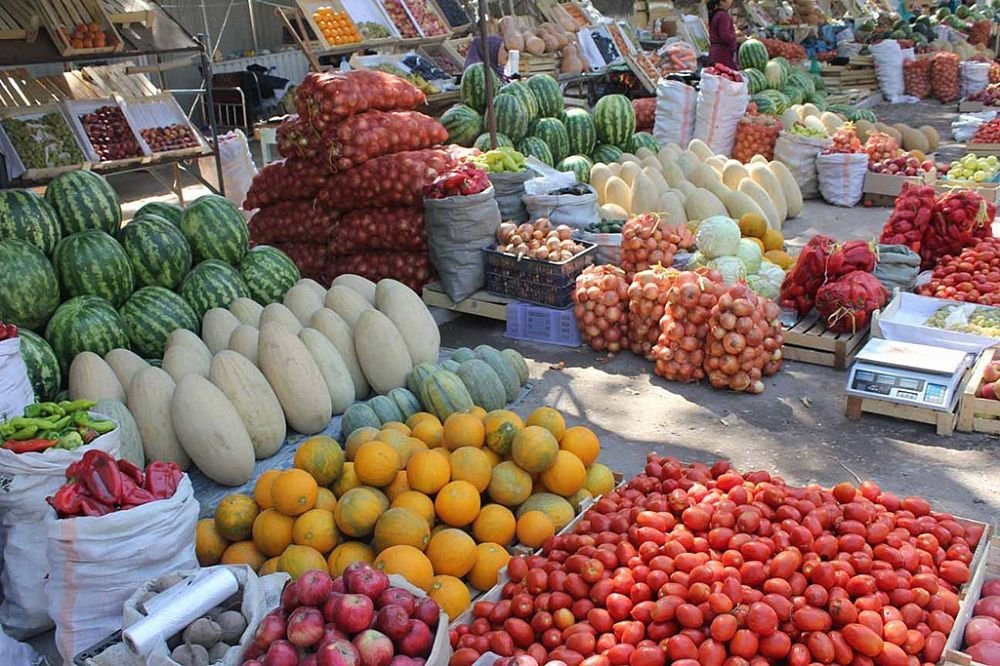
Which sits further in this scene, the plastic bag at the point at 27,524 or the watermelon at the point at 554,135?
the watermelon at the point at 554,135

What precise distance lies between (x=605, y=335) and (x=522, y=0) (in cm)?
1221

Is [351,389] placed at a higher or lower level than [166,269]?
lower

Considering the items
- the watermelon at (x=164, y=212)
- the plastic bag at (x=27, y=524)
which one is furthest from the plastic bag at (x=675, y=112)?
the plastic bag at (x=27, y=524)

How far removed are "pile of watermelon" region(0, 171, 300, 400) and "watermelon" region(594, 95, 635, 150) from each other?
165 inches

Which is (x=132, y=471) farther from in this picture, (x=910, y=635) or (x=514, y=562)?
(x=910, y=635)

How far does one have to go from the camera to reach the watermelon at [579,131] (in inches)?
325

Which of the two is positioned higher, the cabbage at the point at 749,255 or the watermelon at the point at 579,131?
Result: the watermelon at the point at 579,131

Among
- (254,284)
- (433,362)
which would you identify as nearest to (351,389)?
(433,362)

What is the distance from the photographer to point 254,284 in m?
5.09

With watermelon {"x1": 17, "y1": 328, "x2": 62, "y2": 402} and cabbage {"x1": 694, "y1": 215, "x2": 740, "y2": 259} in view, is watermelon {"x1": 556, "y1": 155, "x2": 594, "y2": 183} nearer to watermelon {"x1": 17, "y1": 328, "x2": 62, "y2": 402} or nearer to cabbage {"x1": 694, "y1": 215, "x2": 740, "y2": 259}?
cabbage {"x1": 694, "y1": 215, "x2": 740, "y2": 259}

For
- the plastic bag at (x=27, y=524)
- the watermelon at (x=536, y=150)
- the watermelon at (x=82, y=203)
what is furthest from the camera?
the watermelon at (x=536, y=150)

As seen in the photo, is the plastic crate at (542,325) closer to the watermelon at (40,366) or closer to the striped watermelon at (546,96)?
the watermelon at (40,366)

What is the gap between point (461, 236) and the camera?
19.7 feet

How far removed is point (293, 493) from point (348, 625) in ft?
3.23
